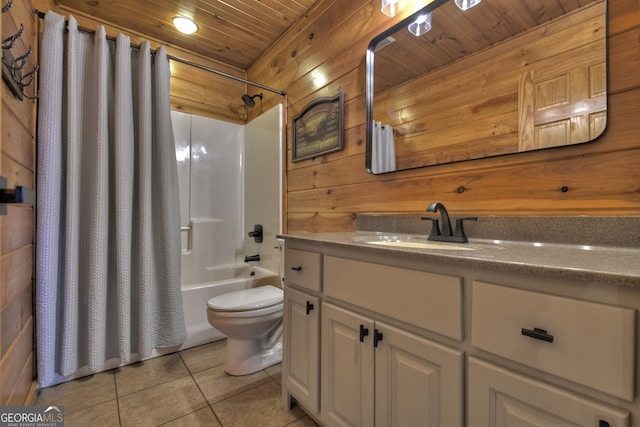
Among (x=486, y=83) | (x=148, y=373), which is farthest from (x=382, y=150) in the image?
(x=148, y=373)

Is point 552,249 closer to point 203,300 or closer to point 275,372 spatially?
point 275,372

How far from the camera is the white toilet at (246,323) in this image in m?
1.60

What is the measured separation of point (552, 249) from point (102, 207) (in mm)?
2082

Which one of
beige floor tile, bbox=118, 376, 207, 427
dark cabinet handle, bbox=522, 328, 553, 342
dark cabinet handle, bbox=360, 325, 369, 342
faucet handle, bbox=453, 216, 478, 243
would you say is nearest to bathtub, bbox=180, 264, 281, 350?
beige floor tile, bbox=118, 376, 207, 427

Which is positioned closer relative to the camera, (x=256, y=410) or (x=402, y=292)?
(x=402, y=292)

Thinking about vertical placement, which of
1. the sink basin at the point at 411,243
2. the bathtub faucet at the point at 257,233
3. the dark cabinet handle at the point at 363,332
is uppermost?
the sink basin at the point at 411,243

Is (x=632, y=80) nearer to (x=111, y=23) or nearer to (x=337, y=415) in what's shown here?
(x=337, y=415)

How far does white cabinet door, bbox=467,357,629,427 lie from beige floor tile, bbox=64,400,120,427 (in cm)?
151

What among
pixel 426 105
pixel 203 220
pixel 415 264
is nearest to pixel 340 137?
pixel 426 105

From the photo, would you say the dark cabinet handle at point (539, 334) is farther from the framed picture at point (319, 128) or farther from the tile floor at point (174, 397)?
the framed picture at point (319, 128)

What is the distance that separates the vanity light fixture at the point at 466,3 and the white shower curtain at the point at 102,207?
5.74ft

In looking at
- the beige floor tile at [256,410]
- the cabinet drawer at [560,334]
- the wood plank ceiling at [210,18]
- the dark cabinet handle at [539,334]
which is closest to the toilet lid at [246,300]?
the beige floor tile at [256,410]

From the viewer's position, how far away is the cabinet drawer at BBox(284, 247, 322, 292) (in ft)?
3.96

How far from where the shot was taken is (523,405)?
639 millimetres
